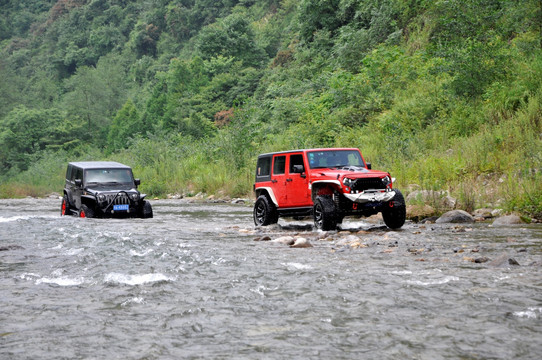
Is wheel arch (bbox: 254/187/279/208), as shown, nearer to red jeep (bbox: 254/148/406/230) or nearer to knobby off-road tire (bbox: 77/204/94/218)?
red jeep (bbox: 254/148/406/230)

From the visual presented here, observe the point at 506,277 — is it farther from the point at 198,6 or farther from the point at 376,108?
the point at 198,6

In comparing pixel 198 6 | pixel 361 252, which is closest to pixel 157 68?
pixel 198 6

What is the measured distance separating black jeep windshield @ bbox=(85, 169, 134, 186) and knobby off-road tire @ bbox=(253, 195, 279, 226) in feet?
17.6

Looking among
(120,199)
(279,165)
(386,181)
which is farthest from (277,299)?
(120,199)

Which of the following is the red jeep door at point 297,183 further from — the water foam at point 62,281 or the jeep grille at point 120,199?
the water foam at point 62,281

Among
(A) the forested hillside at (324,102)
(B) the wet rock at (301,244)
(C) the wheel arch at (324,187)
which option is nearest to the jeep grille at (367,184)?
(C) the wheel arch at (324,187)

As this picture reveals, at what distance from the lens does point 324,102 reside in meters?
28.6

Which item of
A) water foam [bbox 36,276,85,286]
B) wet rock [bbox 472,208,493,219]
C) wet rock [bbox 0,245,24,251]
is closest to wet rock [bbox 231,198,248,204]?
wet rock [bbox 472,208,493,219]

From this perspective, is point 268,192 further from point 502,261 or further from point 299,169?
point 502,261

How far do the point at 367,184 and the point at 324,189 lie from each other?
873 mm

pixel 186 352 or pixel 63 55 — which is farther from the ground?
pixel 63 55

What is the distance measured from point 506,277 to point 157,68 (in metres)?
72.8

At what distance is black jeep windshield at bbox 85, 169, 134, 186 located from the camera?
17.0m

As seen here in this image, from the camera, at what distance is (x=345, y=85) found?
27.2 metres
